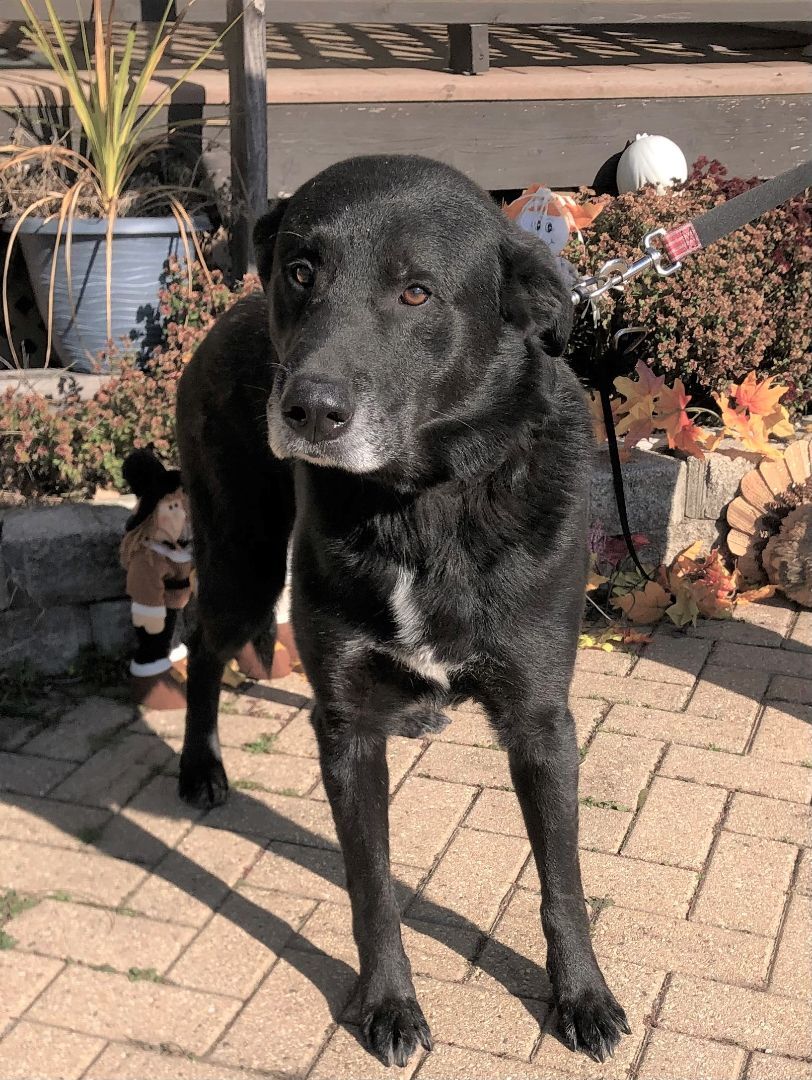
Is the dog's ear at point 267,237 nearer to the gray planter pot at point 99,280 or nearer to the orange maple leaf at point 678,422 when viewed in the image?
the orange maple leaf at point 678,422

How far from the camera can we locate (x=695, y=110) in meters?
6.50

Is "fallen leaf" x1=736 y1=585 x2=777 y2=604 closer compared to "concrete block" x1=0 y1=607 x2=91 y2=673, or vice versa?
"concrete block" x1=0 y1=607 x2=91 y2=673

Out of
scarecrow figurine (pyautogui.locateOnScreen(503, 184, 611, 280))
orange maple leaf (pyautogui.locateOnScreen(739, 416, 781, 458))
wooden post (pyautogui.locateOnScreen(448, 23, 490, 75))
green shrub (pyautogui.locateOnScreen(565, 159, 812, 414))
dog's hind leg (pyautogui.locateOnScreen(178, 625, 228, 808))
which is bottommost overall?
dog's hind leg (pyautogui.locateOnScreen(178, 625, 228, 808))

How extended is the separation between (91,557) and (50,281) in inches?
57.9

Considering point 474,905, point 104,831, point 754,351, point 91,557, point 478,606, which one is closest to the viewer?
point 478,606

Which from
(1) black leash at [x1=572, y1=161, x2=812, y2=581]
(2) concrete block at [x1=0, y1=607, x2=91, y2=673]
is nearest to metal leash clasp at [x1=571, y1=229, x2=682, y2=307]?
(1) black leash at [x1=572, y1=161, x2=812, y2=581]

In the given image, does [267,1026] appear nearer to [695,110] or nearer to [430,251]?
[430,251]

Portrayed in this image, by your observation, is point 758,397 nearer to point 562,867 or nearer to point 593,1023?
point 562,867

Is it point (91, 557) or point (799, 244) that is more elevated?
point (799, 244)

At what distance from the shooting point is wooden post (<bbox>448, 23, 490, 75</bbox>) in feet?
19.6

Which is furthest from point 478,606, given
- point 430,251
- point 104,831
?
point 104,831

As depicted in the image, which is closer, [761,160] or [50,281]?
[50,281]

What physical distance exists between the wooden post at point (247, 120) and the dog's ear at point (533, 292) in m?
2.80

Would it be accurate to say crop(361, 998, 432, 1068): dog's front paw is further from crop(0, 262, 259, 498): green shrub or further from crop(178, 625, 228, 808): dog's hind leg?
crop(0, 262, 259, 498): green shrub
